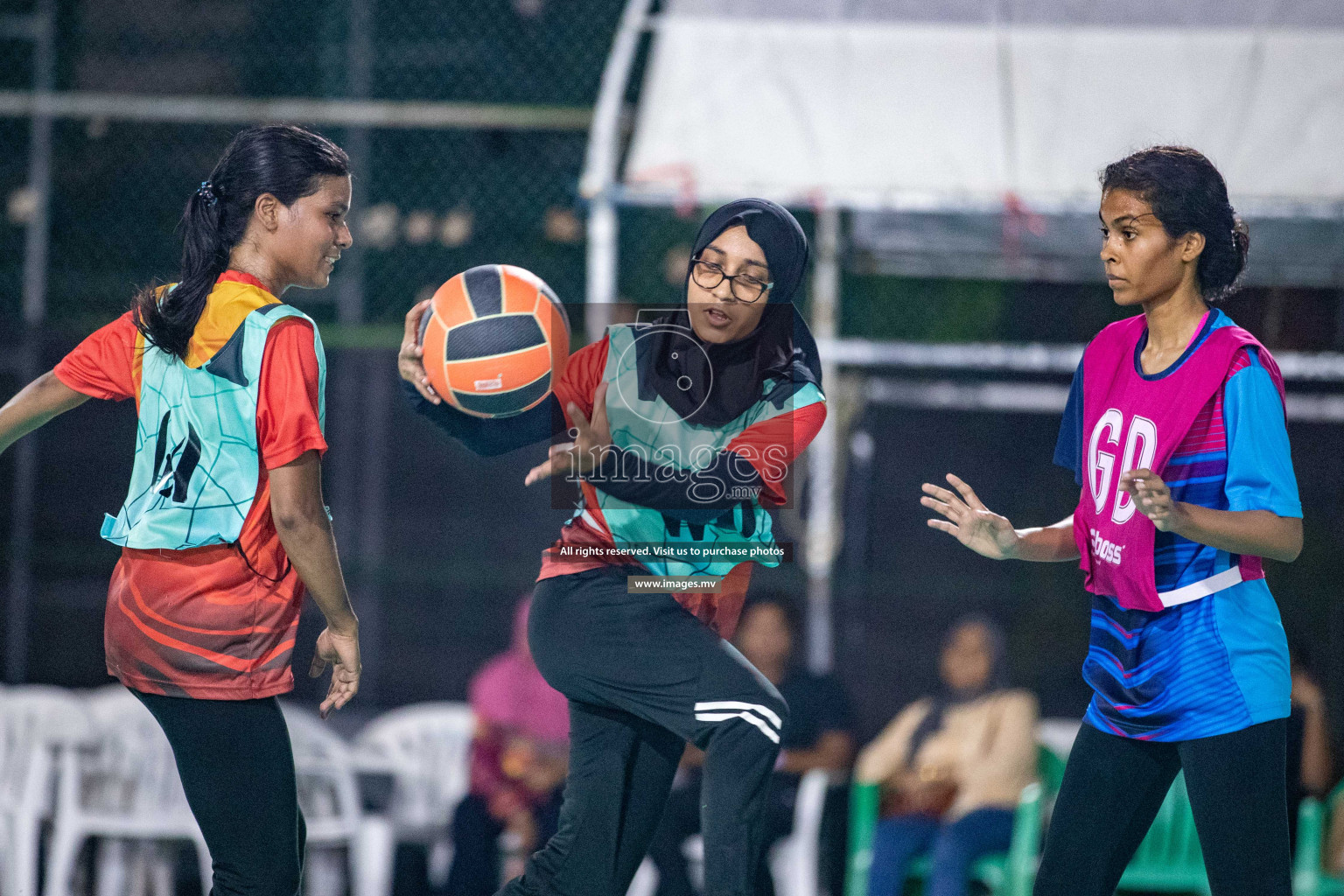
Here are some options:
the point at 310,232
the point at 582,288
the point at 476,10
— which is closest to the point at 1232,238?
the point at 310,232

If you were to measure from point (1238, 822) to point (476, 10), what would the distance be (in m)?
7.52

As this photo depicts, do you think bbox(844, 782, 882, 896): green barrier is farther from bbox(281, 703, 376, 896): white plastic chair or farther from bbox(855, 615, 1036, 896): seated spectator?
bbox(281, 703, 376, 896): white plastic chair

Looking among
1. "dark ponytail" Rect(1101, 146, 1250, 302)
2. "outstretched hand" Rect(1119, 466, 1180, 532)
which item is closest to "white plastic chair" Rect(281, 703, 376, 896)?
"outstretched hand" Rect(1119, 466, 1180, 532)

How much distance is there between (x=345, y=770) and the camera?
5078 mm

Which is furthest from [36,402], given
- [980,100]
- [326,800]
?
[980,100]

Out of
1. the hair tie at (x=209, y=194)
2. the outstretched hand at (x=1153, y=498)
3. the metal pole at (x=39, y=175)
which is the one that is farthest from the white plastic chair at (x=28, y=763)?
the outstretched hand at (x=1153, y=498)

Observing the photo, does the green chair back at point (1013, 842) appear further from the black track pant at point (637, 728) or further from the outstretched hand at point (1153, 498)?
the outstretched hand at point (1153, 498)

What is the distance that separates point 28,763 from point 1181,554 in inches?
184

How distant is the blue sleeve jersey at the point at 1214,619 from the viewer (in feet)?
7.47

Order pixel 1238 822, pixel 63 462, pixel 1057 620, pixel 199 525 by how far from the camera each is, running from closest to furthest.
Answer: pixel 1238 822
pixel 199 525
pixel 1057 620
pixel 63 462

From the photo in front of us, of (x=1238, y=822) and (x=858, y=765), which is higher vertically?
(x=1238, y=822)

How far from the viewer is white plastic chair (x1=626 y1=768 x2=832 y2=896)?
4.73 metres

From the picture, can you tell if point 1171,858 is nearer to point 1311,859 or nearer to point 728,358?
point 1311,859

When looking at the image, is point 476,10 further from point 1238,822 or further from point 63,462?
point 1238,822
